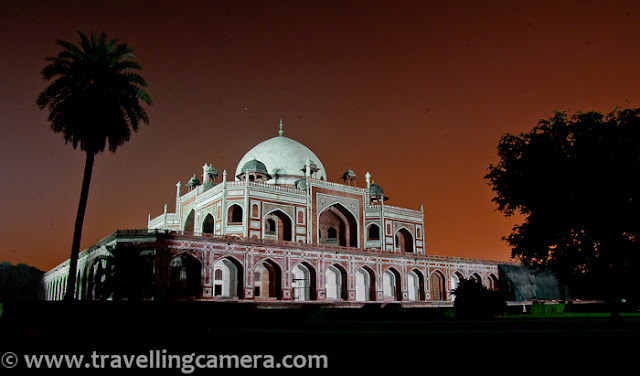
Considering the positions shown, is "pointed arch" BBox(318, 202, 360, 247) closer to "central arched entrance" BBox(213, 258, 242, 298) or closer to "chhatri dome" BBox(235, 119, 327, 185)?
"chhatri dome" BBox(235, 119, 327, 185)

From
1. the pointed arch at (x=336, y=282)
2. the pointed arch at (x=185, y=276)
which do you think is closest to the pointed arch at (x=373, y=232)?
the pointed arch at (x=336, y=282)

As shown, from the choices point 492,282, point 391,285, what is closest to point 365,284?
point 391,285

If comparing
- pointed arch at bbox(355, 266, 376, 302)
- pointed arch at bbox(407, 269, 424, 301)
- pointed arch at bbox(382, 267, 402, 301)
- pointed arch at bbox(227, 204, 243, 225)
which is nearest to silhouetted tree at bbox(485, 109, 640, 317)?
pointed arch at bbox(355, 266, 376, 302)

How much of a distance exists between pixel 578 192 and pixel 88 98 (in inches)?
849

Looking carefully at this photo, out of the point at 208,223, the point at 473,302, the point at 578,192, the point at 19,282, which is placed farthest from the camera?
the point at 19,282

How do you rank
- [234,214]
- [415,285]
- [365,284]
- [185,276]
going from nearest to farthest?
[185,276], [365,284], [234,214], [415,285]

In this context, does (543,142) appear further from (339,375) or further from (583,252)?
(339,375)

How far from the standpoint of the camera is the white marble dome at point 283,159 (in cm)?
4809

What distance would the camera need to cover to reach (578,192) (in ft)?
65.3

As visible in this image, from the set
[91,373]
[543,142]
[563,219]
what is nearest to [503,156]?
[543,142]

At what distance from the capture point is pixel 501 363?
768cm

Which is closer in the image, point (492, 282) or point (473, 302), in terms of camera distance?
point (473, 302)

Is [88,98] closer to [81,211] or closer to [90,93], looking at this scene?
[90,93]

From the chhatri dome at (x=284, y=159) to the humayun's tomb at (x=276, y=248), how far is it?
0.32ft
